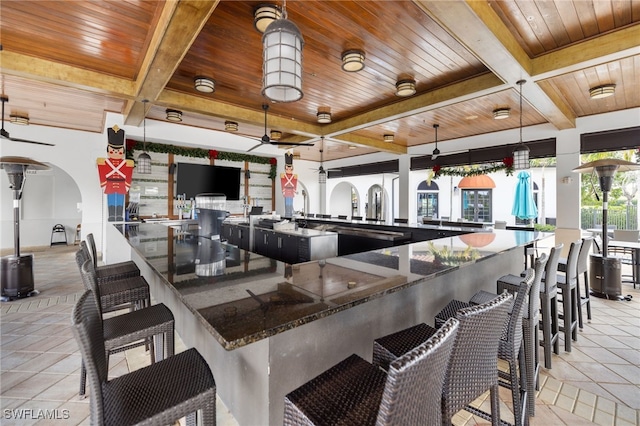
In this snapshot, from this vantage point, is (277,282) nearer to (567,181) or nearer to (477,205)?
(567,181)

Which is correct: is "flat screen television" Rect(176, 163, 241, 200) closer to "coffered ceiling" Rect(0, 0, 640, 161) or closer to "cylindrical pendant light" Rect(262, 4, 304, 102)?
"coffered ceiling" Rect(0, 0, 640, 161)

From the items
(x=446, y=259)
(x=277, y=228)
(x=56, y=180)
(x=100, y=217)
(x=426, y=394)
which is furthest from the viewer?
(x=56, y=180)

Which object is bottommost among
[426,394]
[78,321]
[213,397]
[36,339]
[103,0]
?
[36,339]

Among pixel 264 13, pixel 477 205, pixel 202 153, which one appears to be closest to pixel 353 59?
pixel 264 13

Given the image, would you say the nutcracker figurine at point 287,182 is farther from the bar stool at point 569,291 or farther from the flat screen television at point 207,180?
the bar stool at point 569,291

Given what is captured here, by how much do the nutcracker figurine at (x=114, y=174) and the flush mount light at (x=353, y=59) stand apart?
190 inches

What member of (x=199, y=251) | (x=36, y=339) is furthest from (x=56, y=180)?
(x=199, y=251)

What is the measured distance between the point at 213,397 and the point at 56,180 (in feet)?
34.1

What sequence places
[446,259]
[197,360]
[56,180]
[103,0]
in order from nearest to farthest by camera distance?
[197,360] → [446,259] → [103,0] → [56,180]

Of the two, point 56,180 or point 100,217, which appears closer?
point 100,217

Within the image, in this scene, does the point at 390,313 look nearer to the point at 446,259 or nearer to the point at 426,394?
the point at 446,259

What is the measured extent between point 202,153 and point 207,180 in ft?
2.45

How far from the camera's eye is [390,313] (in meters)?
1.77

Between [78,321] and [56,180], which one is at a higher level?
[56,180]
